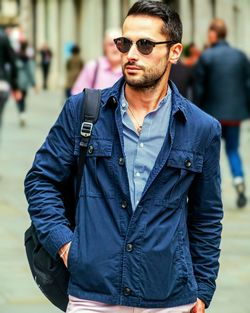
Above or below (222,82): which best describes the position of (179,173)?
above

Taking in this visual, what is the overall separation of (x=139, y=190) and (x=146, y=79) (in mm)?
359

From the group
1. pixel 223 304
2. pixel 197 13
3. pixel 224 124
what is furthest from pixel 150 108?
pixel 197 13

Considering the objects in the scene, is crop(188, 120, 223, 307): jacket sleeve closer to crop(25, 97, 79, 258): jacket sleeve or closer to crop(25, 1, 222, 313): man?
A: crop(25, 1, 222, 313): man

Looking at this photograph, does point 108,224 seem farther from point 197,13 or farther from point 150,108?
point 197,13

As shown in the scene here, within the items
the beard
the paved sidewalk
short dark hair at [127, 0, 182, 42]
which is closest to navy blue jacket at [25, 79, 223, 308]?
the beard

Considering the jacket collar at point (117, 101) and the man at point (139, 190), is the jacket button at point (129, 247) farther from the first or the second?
the jacket collar at point (117, 101)

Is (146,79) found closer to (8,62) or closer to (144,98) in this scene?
(144,98)

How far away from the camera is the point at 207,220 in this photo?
4090mm

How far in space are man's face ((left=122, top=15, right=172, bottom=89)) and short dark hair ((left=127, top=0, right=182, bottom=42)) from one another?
0.02 meters

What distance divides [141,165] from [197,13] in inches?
2188

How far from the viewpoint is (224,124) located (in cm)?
1145

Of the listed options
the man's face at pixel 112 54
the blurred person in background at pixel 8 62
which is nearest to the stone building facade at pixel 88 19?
the blurred person in background at pixel 8 62

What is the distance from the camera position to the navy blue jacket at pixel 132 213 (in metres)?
3.80

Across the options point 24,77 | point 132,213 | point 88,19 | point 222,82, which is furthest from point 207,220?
point 88,19
